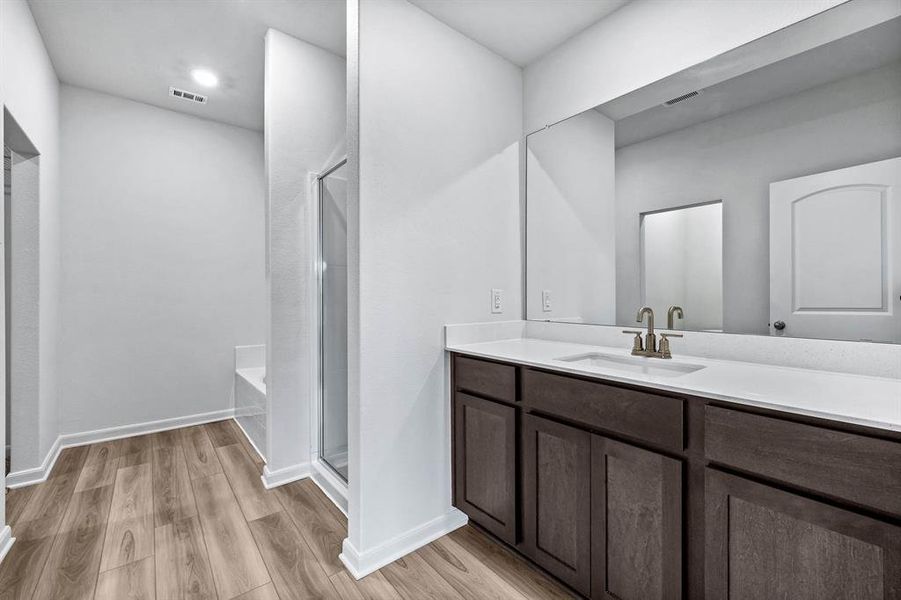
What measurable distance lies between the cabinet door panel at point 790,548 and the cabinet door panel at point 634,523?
10cm

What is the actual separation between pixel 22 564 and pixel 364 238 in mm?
2021

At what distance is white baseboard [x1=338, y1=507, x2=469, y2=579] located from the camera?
169cm

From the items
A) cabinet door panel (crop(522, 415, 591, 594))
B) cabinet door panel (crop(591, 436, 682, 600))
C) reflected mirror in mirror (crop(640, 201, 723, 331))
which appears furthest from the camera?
reflected mirror in mirror (crop(640, 201, 723, 331))

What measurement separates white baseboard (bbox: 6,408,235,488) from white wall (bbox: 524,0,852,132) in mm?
3537

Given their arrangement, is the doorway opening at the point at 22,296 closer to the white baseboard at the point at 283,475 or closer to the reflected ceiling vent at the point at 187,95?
the reflected ceiling vent at the point at 187,95

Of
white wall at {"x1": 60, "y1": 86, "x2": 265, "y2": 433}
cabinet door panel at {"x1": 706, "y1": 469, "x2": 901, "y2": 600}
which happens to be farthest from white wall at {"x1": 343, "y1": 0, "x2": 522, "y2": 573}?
white wall at {"x1": 60, "y1": 86, "x2": 265, "y2": 433}

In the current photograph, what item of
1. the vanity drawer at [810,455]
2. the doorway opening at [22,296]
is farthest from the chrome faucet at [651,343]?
the doorway opening at [22,296]

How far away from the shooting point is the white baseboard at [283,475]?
2439 millimetres

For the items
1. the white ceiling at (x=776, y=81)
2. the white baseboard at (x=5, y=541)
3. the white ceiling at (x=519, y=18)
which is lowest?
the white baseboard at (x=5, y=541)

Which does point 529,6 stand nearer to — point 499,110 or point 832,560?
point 499,110

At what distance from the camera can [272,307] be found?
2473 millimetres

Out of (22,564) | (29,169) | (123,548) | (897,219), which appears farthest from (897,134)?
(29,169)

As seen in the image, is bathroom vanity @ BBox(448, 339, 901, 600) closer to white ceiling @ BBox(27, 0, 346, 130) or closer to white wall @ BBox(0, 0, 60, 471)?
white ceiling @ BBox(27, 0, 346, 130)

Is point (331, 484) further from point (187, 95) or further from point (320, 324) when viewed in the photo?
point (187, 95)
